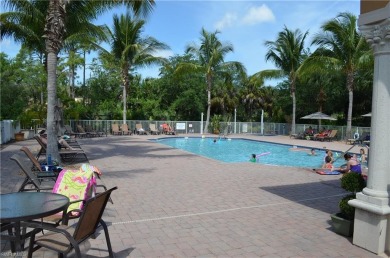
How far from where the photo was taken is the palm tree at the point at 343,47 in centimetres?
2170

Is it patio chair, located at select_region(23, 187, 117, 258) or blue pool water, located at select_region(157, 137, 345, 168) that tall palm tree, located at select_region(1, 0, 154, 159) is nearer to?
patio chair, located at select_region(23, 187, 117, 258)

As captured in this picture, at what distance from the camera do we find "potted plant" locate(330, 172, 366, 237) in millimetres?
4844

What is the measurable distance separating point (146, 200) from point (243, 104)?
35467 millimetres

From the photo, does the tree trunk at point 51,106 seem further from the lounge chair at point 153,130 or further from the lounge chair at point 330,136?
the lounge chair at point 330,136

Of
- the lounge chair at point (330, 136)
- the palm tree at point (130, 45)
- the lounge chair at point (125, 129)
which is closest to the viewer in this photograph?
the lounge chair at point (330, 136)

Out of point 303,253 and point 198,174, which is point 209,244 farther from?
point 198,174

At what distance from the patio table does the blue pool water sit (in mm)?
12403

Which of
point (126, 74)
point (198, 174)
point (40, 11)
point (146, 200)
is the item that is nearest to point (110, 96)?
point (126, 74)

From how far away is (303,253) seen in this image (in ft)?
14.1

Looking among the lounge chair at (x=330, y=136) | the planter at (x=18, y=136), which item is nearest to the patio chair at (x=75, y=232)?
the planter at (x=18, y=136)

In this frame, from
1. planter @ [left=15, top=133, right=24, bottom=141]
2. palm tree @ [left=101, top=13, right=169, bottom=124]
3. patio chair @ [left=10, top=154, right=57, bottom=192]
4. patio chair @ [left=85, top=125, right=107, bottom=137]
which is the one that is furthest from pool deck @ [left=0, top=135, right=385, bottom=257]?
palm tree @ [left=101, top=13, right=169, bottom=124]

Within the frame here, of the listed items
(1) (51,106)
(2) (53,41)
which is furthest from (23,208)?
(2) (53,41)

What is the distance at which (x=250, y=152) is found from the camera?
20.1m

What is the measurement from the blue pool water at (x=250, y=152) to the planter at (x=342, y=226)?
32.2 feet
